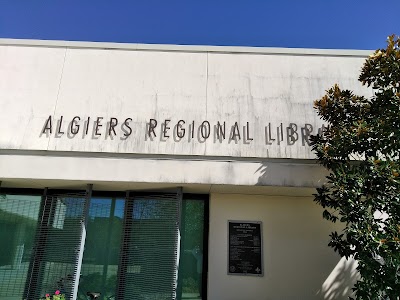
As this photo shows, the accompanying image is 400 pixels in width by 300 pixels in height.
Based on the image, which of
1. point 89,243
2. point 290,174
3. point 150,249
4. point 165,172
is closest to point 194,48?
point 165,172

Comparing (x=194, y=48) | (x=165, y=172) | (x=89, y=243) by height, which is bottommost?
(x=89, y=243)

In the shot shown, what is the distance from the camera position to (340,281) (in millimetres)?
6820

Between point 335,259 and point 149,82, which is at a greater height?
point 149,82

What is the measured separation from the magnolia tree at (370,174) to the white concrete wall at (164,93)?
1.17 m

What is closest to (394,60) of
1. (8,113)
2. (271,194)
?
(271,194)

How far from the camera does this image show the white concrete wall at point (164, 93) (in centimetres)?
704

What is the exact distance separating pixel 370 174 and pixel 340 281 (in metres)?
2.71

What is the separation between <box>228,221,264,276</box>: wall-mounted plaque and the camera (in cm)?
685

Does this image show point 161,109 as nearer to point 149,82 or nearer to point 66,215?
point 149,82

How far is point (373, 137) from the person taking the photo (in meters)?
5.59

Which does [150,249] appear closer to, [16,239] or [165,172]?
[165,172]

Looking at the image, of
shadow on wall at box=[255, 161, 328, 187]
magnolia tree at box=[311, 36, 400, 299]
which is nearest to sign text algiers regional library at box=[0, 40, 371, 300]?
shadow on wall at box=[255, 161, 328, 187]

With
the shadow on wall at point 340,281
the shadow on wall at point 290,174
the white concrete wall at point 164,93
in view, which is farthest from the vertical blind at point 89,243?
the shadow on wall at point 340,281

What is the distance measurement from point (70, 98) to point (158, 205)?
10.1 ft
